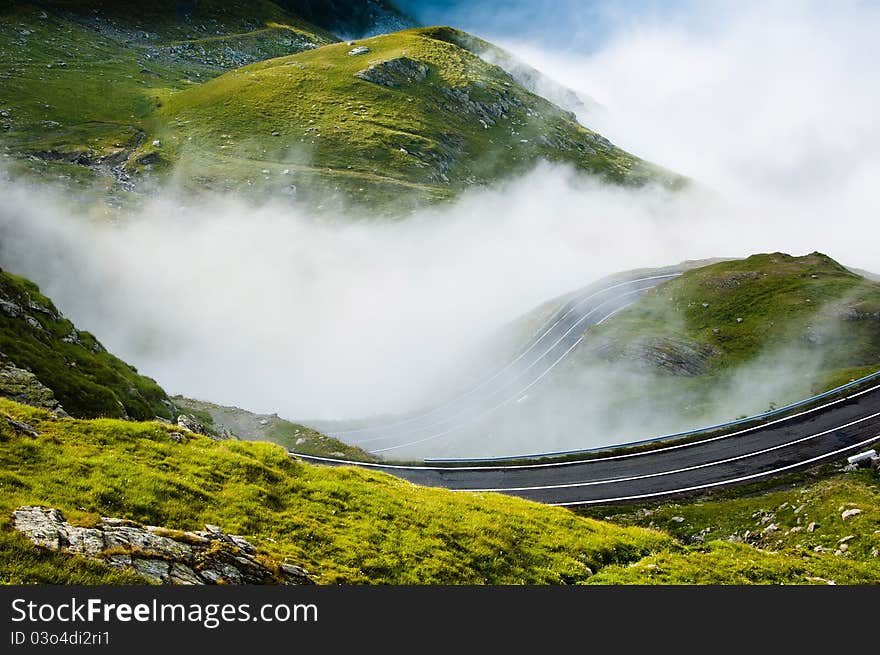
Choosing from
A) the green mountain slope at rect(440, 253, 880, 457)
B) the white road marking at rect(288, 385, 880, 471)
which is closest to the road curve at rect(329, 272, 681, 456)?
the green mountain slope at rect(440, 253, 880, 457)

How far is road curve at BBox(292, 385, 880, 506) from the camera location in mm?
56062

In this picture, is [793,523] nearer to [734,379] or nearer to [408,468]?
[408,468]

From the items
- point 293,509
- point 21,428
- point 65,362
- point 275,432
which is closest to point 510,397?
point 275,432

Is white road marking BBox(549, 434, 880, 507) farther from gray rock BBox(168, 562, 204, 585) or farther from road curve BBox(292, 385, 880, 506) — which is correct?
gray rock BBox(168, 562, 204, 585)

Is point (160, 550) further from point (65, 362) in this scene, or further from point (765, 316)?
point (765, 316)

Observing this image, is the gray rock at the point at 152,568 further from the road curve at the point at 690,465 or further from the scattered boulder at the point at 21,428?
the road curve at the point at 690,465

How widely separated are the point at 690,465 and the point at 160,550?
53080mm

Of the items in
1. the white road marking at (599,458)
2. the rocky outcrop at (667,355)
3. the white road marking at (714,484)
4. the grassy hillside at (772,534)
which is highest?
the rocky outcrop at (667,355)

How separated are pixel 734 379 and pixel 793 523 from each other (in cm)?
4787

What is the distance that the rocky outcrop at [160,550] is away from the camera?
1767 cm

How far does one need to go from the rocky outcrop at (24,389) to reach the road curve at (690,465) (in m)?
35.5

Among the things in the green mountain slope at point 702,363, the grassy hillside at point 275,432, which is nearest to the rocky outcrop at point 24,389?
the grassy hillside at point 275,432

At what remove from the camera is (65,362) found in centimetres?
4122

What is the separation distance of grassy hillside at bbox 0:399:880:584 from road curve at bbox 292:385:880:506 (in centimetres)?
1924
